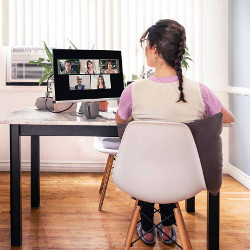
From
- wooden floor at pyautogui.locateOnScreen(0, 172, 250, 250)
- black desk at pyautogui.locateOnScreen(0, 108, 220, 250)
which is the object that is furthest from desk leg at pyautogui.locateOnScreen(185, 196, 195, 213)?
black desk at pyautogui.locateOnScreen(0, 108, 220, 250)

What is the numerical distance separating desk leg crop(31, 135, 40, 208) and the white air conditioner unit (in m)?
1.29

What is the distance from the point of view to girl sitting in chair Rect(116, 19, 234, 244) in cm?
193

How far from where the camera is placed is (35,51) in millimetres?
4211

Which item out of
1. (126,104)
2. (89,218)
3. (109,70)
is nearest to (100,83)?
(109,70)

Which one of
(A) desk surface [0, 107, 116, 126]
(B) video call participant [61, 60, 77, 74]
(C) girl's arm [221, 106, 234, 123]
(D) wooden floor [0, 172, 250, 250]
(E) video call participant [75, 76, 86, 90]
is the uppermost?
(B) video call participant [61, 60, 77, 74]

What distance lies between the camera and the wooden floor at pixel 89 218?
257cm

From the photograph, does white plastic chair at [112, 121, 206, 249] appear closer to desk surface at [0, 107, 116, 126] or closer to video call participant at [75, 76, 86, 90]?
desk surface at [0, 107, 116, 126]

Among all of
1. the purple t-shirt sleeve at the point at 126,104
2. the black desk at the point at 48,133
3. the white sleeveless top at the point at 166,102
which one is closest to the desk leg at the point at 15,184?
the black desk at the point at 48,133

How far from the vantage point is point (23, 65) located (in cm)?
423

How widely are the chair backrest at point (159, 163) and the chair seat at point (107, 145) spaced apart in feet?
3.68

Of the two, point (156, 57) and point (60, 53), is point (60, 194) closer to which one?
point (60, 53)

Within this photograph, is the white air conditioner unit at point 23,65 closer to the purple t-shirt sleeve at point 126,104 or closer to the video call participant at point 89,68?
the video call participant at point 89,68

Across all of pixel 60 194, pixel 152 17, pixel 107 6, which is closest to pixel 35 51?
pixel 107 6

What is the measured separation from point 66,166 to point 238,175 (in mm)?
1634
